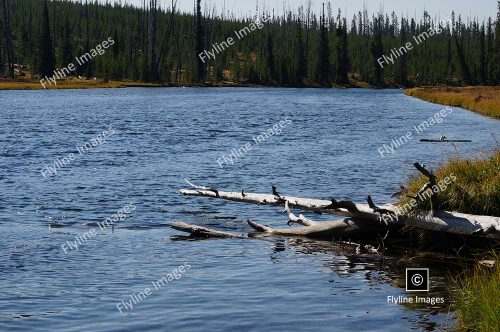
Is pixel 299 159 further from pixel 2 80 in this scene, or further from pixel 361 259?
pixel 2 80

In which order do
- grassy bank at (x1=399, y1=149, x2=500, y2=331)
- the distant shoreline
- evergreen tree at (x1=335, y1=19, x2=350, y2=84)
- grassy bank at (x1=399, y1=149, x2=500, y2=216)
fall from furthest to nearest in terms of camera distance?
evergreen tree at (x1=335, y1=19, x2=350, y2=84) < the distant shoreline < grassy bank at (x1=399, y1=149, x2=500, y2=216) < grassy bank at (x1=399, y1=149, x2=500, y2=331)

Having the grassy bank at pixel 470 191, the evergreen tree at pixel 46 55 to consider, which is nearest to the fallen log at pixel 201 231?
the grassy bank at pixel 470 191

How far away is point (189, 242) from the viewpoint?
17.9 metres

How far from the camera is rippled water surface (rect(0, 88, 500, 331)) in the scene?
40.1ft

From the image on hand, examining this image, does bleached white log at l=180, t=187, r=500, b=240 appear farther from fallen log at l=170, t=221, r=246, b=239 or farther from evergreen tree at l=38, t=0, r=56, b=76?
evergreen tree at l=38, t=0, r=56, b=76

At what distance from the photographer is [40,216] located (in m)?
21.6

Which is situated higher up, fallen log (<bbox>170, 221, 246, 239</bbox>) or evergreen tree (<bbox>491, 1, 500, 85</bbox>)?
evergreen tree (<bbox>491, 1, 500, 85</bbox>)

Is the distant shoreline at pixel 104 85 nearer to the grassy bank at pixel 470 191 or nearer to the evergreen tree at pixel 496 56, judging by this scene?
the evergreen tree at pixel 496 56

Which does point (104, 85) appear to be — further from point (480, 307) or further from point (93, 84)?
point (480, 307)

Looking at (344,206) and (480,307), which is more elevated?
(344,206)

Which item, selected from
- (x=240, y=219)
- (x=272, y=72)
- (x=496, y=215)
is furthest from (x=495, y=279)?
(x=272, y=72)

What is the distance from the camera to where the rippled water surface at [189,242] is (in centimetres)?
1223

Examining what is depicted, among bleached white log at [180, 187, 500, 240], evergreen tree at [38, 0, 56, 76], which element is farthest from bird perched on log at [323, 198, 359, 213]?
evergreen tree at [38, 0, 56, 76]

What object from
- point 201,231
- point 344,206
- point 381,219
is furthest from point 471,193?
point 201,231
